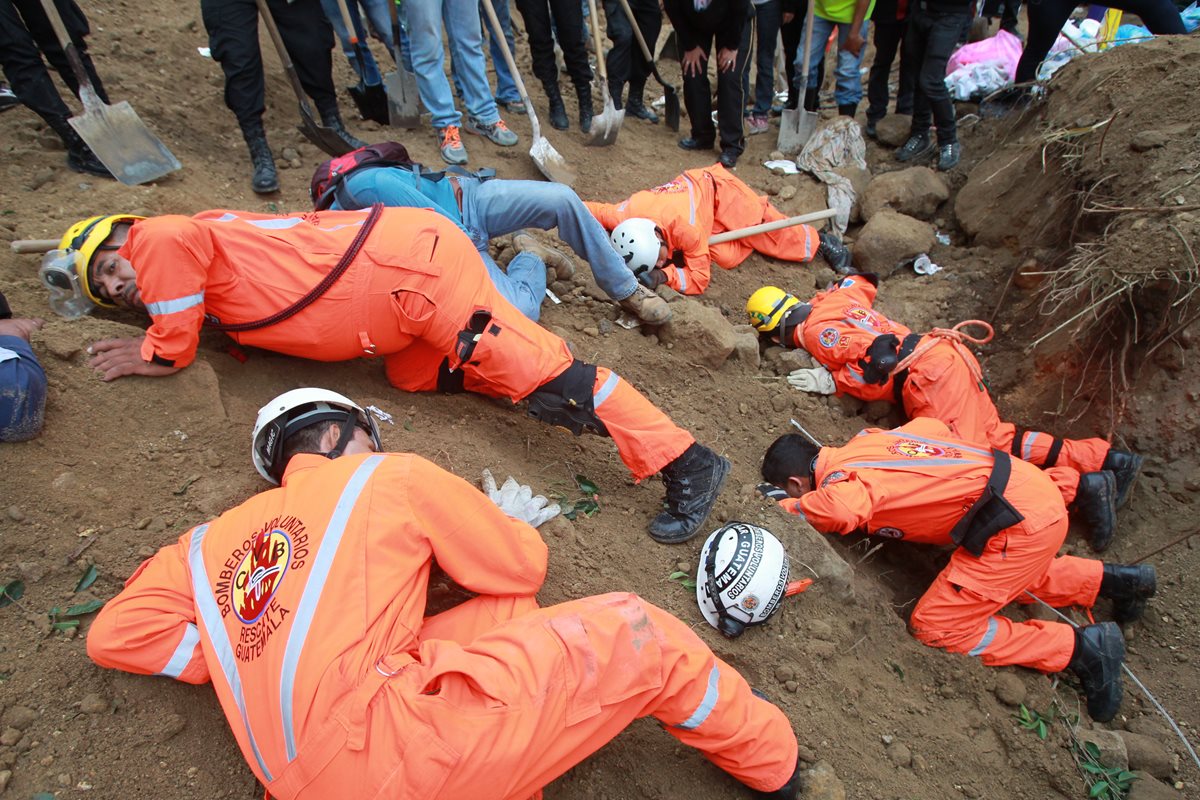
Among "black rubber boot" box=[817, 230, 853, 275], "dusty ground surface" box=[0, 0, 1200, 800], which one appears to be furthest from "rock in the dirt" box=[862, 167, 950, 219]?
"dusty ground surface" box=[0, 0, 1200, 800]

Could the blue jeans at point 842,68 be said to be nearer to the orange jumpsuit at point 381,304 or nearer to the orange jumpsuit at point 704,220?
the orange jumpsuit at point 704,220

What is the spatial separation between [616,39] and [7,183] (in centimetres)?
509

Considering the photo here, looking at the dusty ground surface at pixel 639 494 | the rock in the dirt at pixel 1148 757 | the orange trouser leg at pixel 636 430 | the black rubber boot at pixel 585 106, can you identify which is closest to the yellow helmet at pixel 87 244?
the dusty ground surface at pixel 639 494

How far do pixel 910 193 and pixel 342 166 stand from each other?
4.51m

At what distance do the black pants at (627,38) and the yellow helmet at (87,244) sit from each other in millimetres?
5026

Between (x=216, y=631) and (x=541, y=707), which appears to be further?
(x=216, y=631)

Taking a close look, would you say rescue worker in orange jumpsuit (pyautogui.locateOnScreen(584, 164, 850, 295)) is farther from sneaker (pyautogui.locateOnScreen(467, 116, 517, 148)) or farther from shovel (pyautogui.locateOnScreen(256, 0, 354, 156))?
shovel (pyautogui.locateOnScreen(256, 0, 354, 156))

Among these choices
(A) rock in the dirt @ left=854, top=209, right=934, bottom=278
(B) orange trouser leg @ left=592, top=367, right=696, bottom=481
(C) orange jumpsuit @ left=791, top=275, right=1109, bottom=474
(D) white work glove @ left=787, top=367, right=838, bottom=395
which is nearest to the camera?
(B) orange trouser leg @ left=592, top=367, right=696, bottom=481

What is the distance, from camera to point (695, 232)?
4957 millimetres

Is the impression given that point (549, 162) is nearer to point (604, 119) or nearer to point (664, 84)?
point (604, 119)

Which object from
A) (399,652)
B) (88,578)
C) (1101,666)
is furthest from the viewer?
(1101,666)

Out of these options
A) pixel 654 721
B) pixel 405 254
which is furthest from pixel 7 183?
pixel 654 721

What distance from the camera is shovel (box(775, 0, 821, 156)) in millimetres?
6535

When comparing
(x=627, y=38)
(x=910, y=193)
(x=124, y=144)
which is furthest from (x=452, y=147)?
(x=910, y=193)
